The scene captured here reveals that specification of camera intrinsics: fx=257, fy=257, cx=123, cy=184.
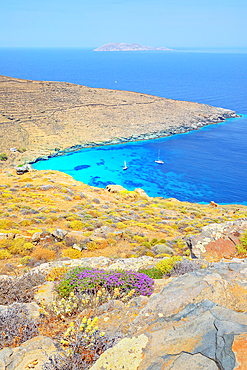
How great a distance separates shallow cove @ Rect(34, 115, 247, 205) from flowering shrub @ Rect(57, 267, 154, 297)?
129 feet

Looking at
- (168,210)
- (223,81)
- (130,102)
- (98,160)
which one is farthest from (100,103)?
(223,81)

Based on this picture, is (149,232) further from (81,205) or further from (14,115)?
(14,115)

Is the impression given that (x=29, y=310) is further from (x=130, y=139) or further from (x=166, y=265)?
(x=130, y=139)

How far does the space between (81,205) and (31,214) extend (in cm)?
468

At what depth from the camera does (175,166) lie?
61.2 meters

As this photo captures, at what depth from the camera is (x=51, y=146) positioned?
67188 millimetres

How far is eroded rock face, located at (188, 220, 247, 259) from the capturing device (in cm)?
1165

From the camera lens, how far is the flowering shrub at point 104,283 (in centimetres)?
679

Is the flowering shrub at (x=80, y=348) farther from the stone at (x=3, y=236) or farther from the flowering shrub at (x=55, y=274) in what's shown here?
the stone at (x=3, y=236)

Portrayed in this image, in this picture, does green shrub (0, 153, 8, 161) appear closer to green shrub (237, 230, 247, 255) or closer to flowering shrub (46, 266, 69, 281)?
flowering shrub (46, 266, 69, 281)

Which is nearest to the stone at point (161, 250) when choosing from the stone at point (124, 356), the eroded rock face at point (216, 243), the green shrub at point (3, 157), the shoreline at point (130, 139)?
the eroded rock face at point (216, 243)

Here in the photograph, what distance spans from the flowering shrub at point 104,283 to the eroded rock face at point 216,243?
5.18m

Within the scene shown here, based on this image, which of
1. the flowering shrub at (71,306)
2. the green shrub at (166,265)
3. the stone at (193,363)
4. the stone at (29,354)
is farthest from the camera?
the green shrub at (166,265)

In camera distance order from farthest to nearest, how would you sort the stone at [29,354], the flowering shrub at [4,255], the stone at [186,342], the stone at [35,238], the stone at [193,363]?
the stone at [35,238] → the flowering shrub at [4,255] → the stone at [29,354] → the stone at [186,342] → the stone at [193,363]
